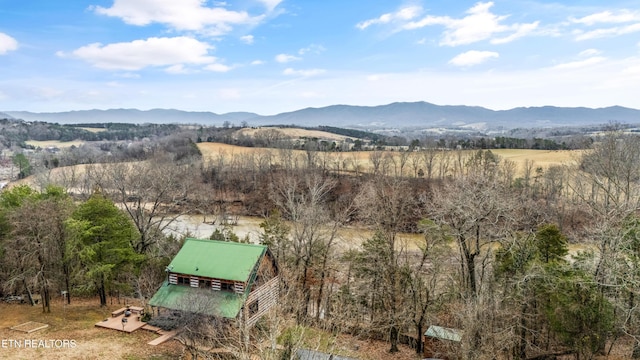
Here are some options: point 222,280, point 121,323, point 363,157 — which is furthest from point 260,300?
point 363,157

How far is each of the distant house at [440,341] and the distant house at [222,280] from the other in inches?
352

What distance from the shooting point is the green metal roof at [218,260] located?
77.7 feet

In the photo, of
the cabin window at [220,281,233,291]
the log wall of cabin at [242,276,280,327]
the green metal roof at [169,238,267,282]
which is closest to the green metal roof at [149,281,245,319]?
the cabin window at [220,281,233,291]

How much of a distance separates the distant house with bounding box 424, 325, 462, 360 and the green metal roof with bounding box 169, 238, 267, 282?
A: 10.6 m

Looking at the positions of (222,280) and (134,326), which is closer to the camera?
(134,326)

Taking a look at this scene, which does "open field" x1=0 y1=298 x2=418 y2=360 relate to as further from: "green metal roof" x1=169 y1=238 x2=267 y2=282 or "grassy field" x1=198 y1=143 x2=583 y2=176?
"grassy field" x1=198 y1=143 x2=583 y2=176

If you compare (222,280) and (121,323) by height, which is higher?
(222,280)

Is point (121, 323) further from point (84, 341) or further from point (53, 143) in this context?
point (53, 143)

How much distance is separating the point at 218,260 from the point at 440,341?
519 inches

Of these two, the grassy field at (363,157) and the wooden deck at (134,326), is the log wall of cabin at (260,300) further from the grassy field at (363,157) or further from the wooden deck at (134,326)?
the grassy field at (363,157)

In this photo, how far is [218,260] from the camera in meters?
24.5

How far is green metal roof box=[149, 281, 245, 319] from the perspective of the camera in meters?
20.9

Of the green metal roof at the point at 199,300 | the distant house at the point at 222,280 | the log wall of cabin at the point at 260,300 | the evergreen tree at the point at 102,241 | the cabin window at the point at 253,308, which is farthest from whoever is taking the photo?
the evergreen tree at the point at 102,241

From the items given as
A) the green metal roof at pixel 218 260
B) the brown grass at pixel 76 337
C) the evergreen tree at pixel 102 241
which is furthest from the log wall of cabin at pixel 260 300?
the evergreen tree at pixel 102 241
